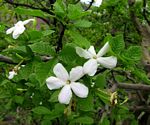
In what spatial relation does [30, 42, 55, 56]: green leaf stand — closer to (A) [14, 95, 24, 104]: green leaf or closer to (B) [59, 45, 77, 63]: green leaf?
(B) [59, 45, 77, 63]: green leaf

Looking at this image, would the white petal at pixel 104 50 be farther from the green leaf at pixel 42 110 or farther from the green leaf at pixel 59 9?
the green leaf at pixel 42 110

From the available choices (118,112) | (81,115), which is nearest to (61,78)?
(81,115)

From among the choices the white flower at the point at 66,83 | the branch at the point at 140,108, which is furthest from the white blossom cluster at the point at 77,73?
the branch at the point at 140,108

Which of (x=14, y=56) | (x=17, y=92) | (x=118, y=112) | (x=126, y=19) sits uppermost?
(x=126, y=19)

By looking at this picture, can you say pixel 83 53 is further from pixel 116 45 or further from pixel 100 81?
pixel 100 81

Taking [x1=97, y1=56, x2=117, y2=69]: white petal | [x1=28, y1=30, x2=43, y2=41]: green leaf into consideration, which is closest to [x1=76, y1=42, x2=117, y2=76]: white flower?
[x1=97, y1=56, x2=117, y2=69]: white petal

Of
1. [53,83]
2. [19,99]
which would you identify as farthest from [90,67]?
[19,99]

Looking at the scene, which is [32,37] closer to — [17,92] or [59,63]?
[59,63]
